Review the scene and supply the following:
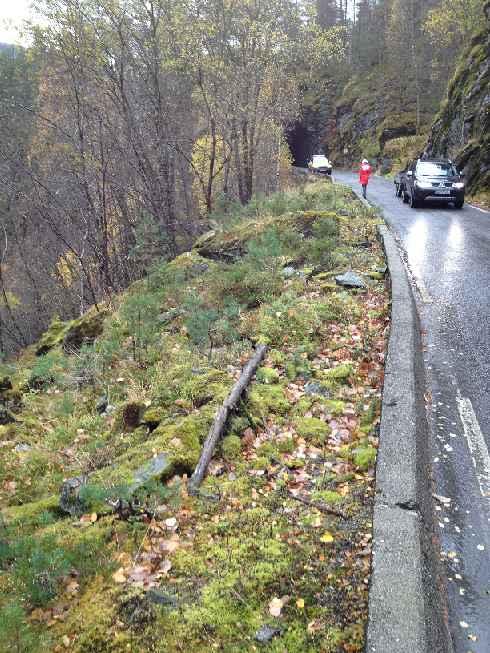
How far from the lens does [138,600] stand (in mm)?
3131

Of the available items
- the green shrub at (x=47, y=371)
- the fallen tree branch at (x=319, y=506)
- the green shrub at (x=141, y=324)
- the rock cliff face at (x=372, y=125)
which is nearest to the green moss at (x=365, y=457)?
the fallen tree branch at (x=319, y=506)

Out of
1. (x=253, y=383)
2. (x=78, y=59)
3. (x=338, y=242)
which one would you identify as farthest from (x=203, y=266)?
(x=78, y=59)

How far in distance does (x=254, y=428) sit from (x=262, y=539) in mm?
1516

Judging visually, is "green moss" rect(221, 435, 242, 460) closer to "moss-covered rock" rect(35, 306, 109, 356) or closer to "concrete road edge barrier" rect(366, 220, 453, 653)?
"concrete road edge barrier" rect(366, 220, 453, 653)

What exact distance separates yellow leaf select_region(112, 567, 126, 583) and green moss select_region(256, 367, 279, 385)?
2.81m

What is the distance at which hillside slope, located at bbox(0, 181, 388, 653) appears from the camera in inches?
117

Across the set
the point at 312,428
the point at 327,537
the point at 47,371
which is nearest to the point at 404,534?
the point at 327,537

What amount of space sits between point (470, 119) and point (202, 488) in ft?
82.2

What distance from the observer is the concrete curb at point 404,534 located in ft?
8.78

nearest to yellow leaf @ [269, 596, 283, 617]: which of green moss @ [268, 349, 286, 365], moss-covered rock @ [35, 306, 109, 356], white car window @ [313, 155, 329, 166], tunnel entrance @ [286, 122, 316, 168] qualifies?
green moss @ [268, 349, 286, 365]

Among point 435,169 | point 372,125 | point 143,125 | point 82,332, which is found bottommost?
point 82,332

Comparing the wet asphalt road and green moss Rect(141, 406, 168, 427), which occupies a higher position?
the wet asphalt road

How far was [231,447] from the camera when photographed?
4.66m

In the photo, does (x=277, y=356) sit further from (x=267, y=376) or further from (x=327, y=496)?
(x=327, y=496)
